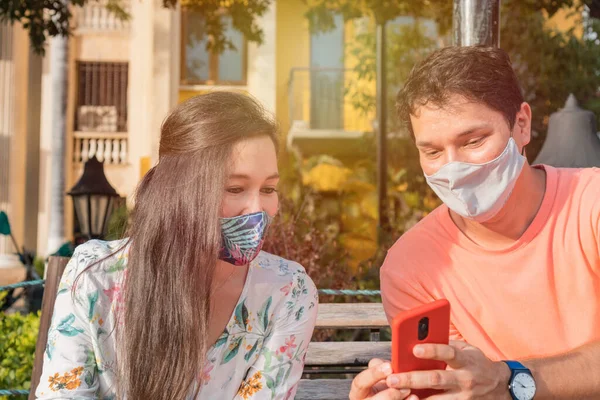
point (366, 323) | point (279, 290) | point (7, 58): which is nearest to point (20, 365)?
point (366, 323)

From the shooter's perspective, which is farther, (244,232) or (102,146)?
(102,146)

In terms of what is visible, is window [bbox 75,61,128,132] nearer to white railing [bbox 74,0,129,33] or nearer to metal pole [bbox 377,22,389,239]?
white railing [bbox 74,0,129,33]

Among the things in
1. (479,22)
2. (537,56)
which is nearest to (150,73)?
(537,56)

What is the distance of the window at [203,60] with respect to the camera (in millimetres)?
16672

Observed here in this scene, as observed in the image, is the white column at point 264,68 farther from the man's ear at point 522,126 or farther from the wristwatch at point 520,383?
the wristwatch at point 520,383

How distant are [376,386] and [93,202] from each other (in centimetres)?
484

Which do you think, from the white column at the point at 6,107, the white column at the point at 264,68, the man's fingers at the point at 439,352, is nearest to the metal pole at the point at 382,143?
the white column at the point at 264,68

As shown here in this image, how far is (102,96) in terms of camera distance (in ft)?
61.6

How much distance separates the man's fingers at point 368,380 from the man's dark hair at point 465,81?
0.86m

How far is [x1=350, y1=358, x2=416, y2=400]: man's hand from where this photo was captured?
192 cm

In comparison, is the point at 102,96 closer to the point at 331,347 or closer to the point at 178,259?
the point at 331,347

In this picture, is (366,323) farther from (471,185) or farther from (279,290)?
(471,185)

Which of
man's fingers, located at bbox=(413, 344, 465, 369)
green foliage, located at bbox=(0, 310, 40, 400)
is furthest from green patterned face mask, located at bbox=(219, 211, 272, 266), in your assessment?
green foliage, located at bbox=(0, 310, 40, 400)

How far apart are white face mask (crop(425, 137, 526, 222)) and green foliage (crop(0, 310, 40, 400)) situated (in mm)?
2947
